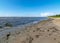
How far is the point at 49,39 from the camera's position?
7.03m

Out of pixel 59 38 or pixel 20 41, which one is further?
pixel 20 41

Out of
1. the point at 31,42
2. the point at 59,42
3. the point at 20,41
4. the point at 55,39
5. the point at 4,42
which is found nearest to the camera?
the point at 59,42

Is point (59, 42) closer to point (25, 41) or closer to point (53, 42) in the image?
point (53, 42)

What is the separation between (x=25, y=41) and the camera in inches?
312

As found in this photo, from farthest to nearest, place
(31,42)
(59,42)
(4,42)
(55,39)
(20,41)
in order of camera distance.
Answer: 1. (4,42)
2. (20,41)
3. (31,42)
4. (55,39)
5. (59,42)

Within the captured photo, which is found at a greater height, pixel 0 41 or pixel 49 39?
pixel 49 39

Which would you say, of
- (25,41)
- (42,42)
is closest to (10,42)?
(25,41)

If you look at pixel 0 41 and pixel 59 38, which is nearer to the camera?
pixel 59 38

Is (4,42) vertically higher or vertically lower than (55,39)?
lower

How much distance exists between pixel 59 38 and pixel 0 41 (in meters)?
4.62

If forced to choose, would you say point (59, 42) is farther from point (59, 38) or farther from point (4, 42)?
point (4, 42)

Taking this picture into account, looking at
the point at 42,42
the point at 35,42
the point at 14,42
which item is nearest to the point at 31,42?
the point at 35,42

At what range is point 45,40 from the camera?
23.0ft

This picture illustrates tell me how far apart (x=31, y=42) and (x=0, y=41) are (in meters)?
3.09
